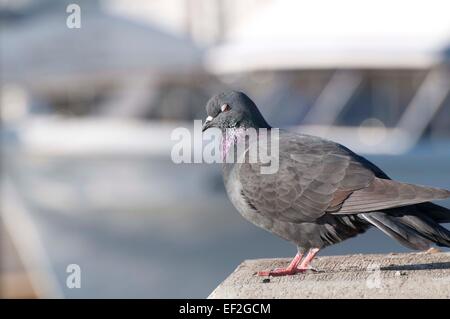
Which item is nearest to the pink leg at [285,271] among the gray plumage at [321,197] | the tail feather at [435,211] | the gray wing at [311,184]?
the gray plumage at [321,197]

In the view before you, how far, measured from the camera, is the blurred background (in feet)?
45.0

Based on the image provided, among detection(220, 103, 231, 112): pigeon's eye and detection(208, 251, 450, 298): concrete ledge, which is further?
detection(220, 103, 231, 112): pigeon's eye

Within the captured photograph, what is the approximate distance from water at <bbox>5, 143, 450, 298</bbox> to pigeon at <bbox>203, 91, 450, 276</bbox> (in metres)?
6.58

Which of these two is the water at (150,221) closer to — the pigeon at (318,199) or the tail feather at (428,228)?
the pigeon at (318,199)

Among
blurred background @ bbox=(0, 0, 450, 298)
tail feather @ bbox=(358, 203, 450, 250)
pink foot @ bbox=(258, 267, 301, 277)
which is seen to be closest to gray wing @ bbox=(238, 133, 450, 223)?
tail feather @ bbox=(358, 203, 450, 250)

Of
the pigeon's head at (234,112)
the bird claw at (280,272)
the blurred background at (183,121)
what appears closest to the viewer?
the bird claw at (280,272)

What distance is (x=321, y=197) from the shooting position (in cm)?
630

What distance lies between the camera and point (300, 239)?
6.41 m

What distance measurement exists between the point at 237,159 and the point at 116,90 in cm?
1026

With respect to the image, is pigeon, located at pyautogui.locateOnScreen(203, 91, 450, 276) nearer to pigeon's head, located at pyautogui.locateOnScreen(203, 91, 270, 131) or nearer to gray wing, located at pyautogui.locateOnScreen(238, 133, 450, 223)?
gray wing, located at pyautogui.locateOnScreen(238, 133, 450, 223)

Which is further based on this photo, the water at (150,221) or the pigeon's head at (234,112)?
the water at (150,221)

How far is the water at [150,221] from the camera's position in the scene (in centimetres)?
1392

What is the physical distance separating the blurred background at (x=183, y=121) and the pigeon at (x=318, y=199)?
266 inches

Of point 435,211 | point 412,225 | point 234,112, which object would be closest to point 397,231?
point 412,225
